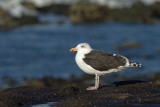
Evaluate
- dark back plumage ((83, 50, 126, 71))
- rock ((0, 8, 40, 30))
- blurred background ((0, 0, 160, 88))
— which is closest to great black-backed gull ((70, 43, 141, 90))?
dark back plumage ((83, 50, 126, 71))

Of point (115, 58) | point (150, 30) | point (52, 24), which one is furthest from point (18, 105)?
point (52, 24)

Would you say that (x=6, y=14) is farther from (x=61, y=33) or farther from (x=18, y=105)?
(x=18, y=105)

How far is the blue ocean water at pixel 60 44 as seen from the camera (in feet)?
99.0

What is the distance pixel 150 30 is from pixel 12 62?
2399 cm

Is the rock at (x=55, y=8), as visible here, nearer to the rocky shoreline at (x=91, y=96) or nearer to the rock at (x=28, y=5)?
the rock at (x=28, y=5)

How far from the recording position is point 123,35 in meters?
48.7

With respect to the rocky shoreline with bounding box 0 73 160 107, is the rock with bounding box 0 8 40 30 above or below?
above

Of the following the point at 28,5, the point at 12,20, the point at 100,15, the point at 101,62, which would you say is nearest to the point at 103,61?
the point at 101,62

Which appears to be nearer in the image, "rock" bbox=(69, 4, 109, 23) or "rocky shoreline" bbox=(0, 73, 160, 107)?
"rocky shoreline" bbox=(0, 73, 160, 107)

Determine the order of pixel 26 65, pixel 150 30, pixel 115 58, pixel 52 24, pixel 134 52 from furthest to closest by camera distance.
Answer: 1. pixel 52 24
2. pixel 150 30
3. pixel 134 52
4. pixel 26 65
5. pixel 115 58

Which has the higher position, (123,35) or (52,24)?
(52,24)

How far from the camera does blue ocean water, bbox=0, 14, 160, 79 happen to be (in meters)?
30.2

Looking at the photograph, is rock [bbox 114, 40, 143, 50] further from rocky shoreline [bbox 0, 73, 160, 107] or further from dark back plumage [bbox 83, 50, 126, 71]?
dark back plumage [bbox 83, 50, 126, 71]

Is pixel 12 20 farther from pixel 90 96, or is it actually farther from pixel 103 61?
pixel 90 96
